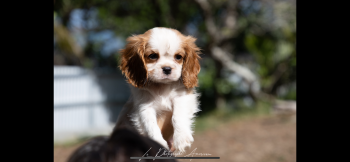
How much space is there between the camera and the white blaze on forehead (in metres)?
0.70

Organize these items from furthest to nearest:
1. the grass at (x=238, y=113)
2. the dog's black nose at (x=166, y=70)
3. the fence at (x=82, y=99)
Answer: the grass at (x=238, y=113) < the fence at (x=82, y=99) < the dog's black nose at (x=166, y=70)

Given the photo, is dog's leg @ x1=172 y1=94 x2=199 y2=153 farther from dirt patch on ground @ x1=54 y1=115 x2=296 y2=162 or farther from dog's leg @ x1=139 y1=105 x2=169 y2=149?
dirt patch on ground @ x1=54 y1=115 x2=296 y2=162

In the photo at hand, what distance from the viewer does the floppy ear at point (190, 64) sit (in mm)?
706

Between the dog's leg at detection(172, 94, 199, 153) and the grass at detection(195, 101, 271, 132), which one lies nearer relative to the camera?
the dog's leg at detection(172, 94, 199, 153)

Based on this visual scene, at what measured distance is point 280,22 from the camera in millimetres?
6160

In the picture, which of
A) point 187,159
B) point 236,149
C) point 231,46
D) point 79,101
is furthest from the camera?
point 231,46

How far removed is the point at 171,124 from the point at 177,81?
0.14 m

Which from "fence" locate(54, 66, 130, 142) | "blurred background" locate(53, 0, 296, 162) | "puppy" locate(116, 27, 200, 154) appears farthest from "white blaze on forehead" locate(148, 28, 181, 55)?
"blurred background" locate(53, 0, 296, 162)

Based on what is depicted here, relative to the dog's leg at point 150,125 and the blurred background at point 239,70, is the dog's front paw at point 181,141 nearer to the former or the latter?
the dog's leg at point 150,125

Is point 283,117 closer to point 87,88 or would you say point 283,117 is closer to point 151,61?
point 87,88

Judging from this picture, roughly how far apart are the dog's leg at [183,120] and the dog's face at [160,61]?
0.07 m

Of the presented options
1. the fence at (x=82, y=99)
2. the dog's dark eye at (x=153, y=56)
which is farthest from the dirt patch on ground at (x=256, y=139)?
the dog's dark eye at (x=153, y=56)
